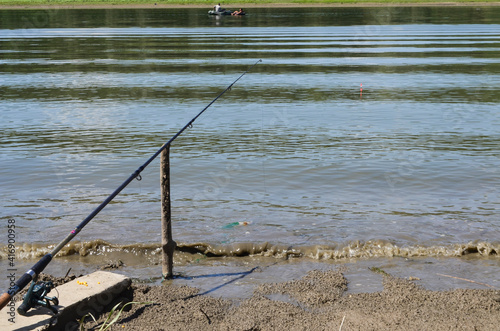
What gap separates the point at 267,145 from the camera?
1469cm

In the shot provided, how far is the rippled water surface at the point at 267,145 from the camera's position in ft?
31.3

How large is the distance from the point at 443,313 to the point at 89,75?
2375cm

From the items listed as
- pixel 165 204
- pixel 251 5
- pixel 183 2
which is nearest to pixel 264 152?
pixel 165 204

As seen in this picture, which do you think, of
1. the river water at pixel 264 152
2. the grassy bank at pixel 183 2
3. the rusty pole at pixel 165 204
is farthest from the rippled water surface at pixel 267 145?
the grassy bank at pixel 183 2

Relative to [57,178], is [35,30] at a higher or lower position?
higher

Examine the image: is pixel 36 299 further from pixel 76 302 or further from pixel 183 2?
pixel 183 2

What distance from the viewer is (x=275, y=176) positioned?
40.2 ft

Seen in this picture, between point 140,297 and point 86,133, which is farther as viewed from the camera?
point 86,133

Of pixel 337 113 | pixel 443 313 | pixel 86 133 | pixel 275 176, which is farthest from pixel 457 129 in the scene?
pixel 443 313

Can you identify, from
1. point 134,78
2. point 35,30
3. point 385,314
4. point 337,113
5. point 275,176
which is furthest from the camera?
point 35,30

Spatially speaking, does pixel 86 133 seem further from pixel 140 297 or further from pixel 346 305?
pixel 346 305

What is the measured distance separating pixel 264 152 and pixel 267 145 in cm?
69

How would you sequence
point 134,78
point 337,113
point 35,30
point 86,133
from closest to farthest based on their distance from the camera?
point 86,133, point 337,113, point 134,78, point 35,30

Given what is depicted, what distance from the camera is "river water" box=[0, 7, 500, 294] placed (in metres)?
9.12
